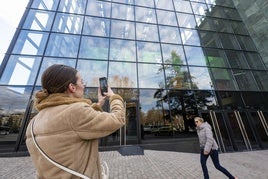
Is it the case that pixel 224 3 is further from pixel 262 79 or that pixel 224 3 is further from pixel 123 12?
pixel 123 12

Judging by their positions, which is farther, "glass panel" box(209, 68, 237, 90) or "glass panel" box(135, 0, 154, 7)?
"glass panel" box(135, 0, 154, 7)

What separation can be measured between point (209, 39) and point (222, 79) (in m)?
4.49

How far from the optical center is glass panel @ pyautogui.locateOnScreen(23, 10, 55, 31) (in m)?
9.80

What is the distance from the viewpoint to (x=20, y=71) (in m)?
8.42

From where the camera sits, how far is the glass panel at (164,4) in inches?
531

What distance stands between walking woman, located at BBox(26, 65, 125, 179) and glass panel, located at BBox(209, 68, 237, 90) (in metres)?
11.9

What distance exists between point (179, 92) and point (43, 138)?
998cm

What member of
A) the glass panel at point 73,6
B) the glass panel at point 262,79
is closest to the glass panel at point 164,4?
the glass panel at point 73,6

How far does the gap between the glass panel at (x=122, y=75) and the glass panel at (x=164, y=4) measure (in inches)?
300

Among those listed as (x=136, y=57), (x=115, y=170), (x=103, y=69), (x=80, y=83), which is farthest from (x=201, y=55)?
(x=80, y=83)

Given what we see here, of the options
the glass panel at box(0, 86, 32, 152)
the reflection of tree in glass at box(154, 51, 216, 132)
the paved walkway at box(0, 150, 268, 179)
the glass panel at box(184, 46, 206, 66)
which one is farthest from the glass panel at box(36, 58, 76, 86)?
the glass panel at box(184, 46, 206, 66)

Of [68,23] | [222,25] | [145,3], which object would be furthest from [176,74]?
[68,23]

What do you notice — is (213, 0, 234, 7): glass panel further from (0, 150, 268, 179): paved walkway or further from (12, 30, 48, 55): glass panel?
(12, 30, 48, 55): glass panel

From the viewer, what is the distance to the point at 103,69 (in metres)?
9.83
